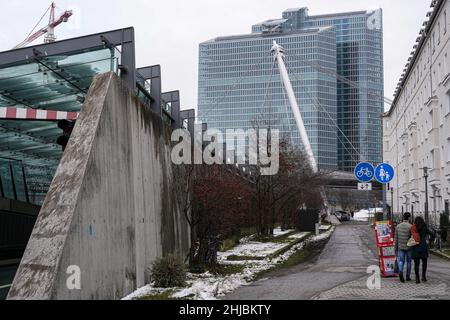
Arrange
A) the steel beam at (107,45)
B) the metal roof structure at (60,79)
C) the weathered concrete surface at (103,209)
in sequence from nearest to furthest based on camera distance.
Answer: the weathered concrete surface at (103,209) → the steel beam at (107,45) → the metal roof structure at (60,79)

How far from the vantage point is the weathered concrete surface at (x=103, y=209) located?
25.7 ft

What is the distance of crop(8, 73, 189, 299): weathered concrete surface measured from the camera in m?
7.82

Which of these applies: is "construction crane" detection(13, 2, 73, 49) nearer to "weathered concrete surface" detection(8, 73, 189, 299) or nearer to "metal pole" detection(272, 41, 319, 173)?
"metal pole" detection(272, 41, 319, 173)

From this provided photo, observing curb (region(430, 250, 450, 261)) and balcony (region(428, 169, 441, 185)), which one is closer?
curb (region(430, 250, 450, 261))

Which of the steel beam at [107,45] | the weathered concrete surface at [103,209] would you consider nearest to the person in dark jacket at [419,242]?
the weathered concrete surface at [103,209]

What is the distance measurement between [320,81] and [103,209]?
118 meters

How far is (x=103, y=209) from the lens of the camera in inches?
381

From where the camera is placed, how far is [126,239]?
11.0 metres

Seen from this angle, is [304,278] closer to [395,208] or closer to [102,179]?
[102,179]

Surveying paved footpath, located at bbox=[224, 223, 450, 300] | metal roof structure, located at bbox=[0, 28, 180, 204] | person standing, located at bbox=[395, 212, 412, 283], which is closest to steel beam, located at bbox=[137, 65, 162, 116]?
metal roof structure, located at bbox=[0, 28, 180, 204]

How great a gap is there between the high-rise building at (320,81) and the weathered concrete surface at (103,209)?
297 ft

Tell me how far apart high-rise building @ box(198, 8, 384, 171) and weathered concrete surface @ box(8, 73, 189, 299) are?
9050 centimetres

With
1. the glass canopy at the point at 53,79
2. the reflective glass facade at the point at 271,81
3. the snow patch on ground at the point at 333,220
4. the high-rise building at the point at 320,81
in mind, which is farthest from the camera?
the high-rise building at the point at 320,81

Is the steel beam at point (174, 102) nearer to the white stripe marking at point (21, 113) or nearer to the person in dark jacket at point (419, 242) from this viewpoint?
the white stripe marking at point (21, 113)
